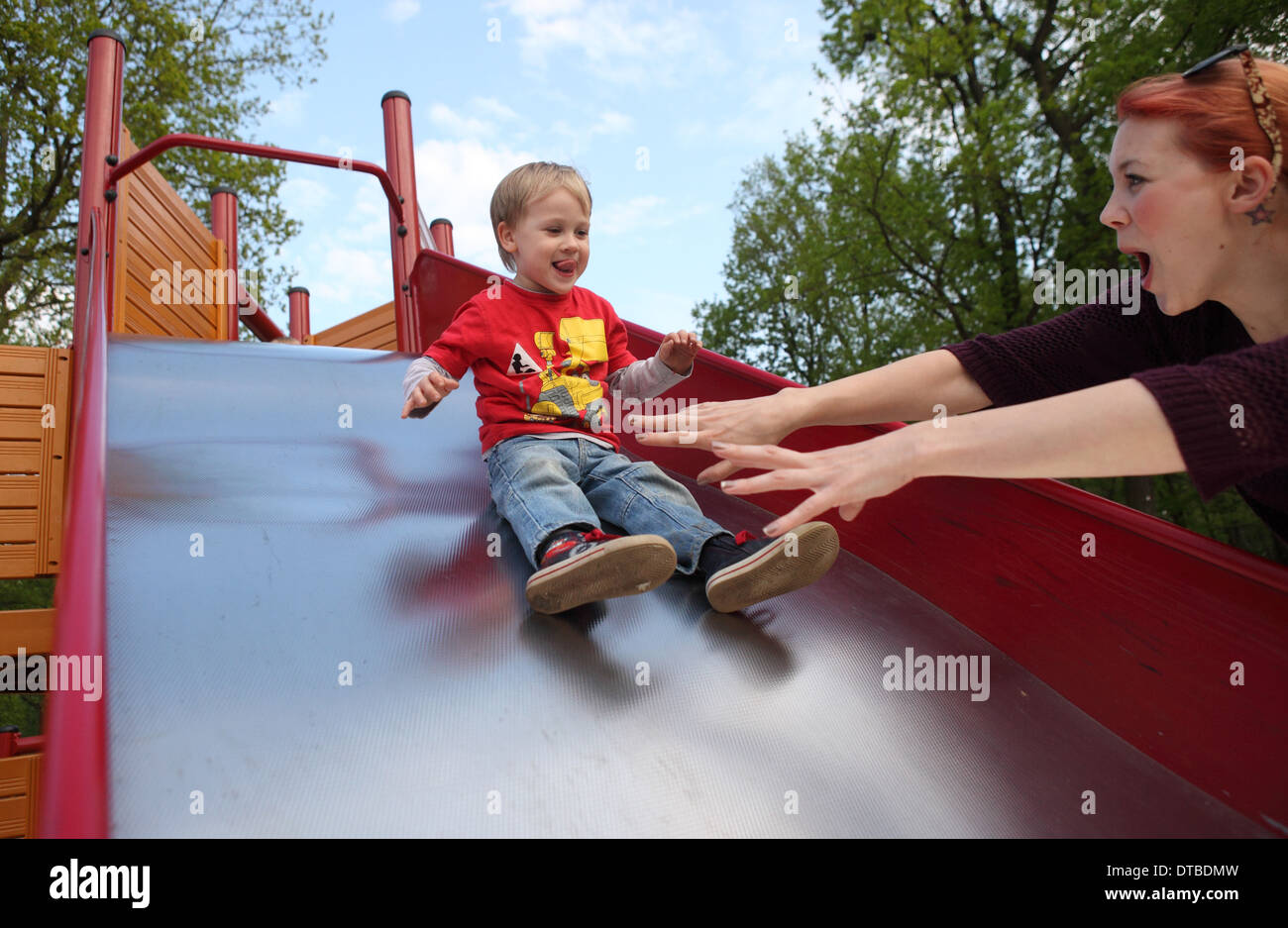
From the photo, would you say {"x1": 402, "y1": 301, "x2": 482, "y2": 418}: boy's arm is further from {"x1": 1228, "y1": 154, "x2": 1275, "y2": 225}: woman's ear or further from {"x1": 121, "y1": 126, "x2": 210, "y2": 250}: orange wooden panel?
{"x1": 121, "y1": 126, "x2": 210, "y2": 250}: orange wooden panel

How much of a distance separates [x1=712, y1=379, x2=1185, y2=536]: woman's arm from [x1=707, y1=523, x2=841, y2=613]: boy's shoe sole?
403mm

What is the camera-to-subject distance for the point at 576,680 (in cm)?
134

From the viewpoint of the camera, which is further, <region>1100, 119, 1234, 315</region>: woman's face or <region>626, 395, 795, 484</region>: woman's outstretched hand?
<region>626, 395, 795, 484</region>: woman's outstretched hand

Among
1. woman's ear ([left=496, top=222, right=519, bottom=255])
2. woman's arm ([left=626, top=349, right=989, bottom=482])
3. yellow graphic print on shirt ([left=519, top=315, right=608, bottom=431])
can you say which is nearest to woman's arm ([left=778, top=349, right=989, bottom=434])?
woman's arm ([left=626, top=349, right=989, bottom=482])

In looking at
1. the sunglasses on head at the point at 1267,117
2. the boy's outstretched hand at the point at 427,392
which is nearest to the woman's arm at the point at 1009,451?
the sunglasses on head at the point at 1267,117

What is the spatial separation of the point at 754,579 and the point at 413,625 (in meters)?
0.58

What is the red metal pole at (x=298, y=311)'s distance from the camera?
9.05 meters

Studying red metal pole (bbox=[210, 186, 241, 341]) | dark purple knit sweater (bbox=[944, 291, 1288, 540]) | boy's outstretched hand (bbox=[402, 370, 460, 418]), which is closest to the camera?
dark purple knit sweater (bbox=[944, 291, 1288, 540])

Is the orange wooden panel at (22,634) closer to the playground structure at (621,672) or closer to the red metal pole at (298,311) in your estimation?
the playground structure at (621,672)

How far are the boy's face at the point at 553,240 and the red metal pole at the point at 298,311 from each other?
7495 mm

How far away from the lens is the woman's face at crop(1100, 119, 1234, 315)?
1257 mm

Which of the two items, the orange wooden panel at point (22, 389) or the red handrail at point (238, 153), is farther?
the red handrail at point (238, 153)

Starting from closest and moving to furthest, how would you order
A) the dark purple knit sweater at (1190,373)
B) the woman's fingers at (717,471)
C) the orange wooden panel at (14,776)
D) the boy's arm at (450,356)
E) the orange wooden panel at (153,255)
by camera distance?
1. the dark purple knit sweater at (1190,373)
2. the woman's fingers at (717,471)
3. the boy's arm at (450,356)
4. the orange wooden panel at (14,776)
5. the orange wooden panel at (153,255)

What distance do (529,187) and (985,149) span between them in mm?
8707
